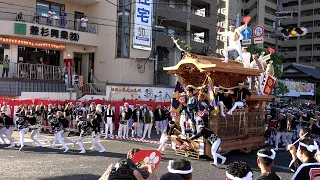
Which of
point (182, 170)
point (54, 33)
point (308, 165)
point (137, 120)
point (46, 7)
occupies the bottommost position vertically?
point (137, 120)

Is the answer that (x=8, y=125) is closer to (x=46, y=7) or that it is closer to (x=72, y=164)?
A: (x=72, y=164)

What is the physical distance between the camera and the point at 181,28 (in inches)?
1419

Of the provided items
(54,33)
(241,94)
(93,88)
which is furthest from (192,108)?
(54,33)

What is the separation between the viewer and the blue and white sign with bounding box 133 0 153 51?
2694cm

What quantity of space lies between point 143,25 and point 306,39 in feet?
162

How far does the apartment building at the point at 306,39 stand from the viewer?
65.6m

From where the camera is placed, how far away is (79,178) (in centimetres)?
858

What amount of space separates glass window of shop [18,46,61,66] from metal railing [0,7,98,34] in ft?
7.54

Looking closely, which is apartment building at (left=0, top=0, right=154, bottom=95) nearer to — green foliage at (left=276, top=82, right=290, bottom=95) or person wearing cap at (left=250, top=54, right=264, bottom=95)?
green foliage at (left=276, top=82, right=290, bottom=95)

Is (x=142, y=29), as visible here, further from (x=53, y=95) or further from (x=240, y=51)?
(x=240, y=51)

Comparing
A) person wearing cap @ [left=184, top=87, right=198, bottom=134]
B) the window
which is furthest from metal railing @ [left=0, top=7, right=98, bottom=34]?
person wearing cap @ [left=184, top=87, right=198, bottom=134]

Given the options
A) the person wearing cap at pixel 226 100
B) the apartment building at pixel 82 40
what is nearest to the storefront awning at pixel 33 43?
the apartment building at pixel 82 40

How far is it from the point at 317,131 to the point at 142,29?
17072 millimetres

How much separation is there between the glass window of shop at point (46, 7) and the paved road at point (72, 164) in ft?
51.1
